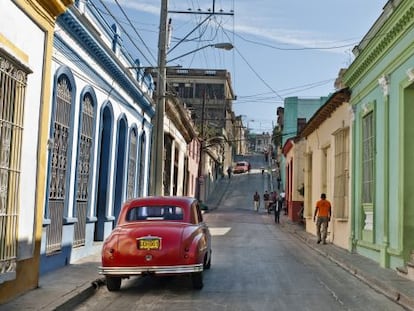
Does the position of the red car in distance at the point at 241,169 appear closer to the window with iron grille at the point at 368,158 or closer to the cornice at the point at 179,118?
the cornice at the point at 179,118

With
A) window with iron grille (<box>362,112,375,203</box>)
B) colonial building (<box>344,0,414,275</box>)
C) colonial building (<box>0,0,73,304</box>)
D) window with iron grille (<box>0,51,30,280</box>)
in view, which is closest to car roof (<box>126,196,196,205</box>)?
colonial building (<box>0,0,73,304</box>)

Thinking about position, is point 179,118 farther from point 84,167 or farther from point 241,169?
point 241,169

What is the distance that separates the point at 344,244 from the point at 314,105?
112 ft

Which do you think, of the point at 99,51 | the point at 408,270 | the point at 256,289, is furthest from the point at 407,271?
the point at 99,51

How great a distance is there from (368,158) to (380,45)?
3298 mm

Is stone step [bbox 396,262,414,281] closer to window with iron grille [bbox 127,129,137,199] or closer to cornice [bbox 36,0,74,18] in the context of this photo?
cornice [bbox 36,0,74,18]

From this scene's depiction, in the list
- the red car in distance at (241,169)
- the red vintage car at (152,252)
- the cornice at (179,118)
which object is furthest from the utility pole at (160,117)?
the red car in distance at (241,169)

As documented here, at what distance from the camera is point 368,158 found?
16.7m

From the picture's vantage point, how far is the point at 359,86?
700 inches

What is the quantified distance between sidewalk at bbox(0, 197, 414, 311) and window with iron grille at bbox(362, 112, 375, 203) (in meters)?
1.77

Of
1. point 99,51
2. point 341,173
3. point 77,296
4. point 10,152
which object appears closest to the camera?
point 10,152

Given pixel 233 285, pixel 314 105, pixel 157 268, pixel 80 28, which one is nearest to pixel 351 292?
pixel 233 285

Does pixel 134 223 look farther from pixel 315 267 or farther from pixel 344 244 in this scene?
pixel 344 244

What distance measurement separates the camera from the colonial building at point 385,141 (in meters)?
12.9
